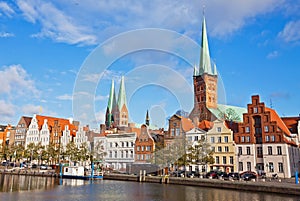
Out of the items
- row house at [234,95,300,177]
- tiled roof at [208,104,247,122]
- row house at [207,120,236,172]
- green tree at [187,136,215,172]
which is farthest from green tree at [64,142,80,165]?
tiled roof at [208,104,247,122]

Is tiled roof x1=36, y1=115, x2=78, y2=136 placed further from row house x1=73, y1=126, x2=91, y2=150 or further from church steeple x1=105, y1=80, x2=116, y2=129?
church steeple x1=105, y1=80, x2=116, y2=129

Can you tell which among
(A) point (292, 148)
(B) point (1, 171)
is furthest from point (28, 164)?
(A) point (292, 148)

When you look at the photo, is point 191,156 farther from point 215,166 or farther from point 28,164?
point 28,164

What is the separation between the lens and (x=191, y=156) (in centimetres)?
5381

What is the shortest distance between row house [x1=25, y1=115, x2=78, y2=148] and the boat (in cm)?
2147

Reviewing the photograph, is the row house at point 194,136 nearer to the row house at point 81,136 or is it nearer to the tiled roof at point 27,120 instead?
the row house at point 81,136


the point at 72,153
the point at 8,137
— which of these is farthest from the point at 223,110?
the point at 8,137

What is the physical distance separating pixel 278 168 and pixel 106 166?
3981 cm

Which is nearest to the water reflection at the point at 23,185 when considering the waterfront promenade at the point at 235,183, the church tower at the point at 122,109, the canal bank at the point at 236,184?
the waterfront promenade at the point at 235,183

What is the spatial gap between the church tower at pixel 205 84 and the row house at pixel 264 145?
2495 cm

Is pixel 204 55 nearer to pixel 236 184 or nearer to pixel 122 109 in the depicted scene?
pixel 122 109

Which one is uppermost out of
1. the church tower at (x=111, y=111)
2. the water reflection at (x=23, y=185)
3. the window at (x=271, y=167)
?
the church tower at (x=111, y=111)

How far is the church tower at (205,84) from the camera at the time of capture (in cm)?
9150

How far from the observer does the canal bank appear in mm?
34100
